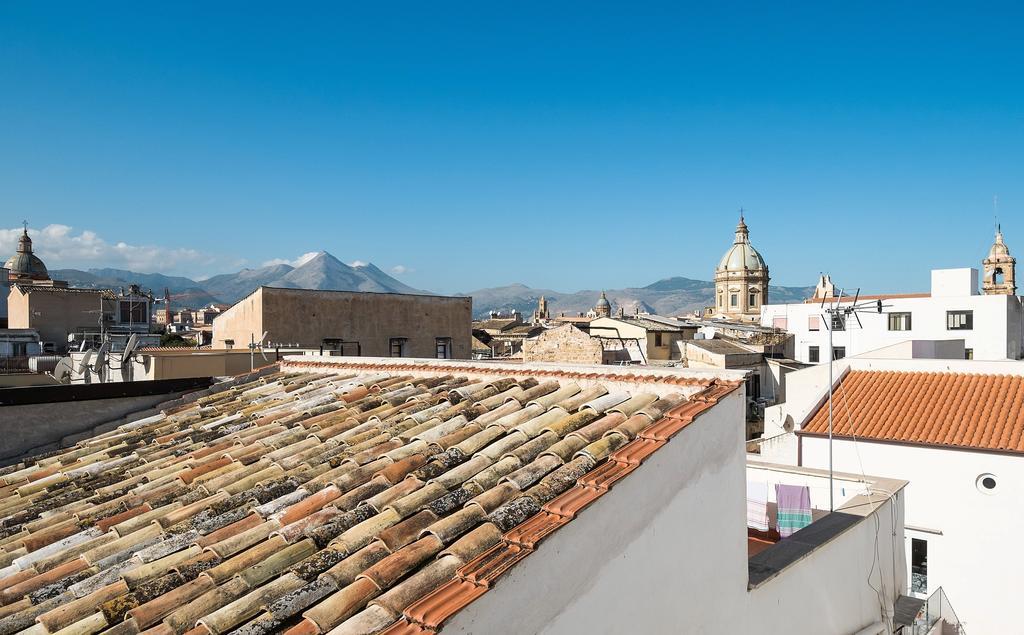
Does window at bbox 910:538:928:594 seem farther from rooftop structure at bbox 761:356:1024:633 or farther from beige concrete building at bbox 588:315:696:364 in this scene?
beige concrete building at bbox 588:315:696:364

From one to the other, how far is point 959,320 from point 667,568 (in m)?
37.9

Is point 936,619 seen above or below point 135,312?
below

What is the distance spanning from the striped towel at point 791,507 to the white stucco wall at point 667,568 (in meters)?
3.30

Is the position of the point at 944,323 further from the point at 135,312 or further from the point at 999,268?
the point at 135,312

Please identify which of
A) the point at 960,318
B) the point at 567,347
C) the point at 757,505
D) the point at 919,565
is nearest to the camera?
the point at 757,505

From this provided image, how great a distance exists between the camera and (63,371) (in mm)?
13453

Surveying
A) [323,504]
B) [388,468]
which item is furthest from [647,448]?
[323,504]

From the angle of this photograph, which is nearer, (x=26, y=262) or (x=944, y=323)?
(x=944, y=323)

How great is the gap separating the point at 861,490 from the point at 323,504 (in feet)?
25.8

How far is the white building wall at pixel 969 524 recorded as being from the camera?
41.4 ft

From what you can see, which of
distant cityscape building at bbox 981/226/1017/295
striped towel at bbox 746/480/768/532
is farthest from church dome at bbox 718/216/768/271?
striped towel at bbox 746/480/768/532

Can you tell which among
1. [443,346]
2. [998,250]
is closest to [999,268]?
[998,250]

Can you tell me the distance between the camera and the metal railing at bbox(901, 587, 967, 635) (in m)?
8.85

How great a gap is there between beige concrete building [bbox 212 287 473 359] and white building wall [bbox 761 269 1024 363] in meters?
20.8
